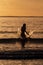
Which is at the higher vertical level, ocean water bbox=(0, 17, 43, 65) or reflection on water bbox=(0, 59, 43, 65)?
ocean water bbox=(0, 17, 43, 65)

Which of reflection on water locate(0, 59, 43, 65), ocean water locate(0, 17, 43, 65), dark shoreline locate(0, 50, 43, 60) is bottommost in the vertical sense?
reflection on water locate(0, 59, 43, 65)

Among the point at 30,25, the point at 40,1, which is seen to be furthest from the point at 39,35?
the point at 40,1

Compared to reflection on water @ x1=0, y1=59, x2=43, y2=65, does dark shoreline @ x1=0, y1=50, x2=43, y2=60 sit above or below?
above

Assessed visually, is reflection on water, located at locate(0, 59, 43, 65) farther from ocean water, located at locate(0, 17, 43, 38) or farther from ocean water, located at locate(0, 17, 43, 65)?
ocean water, located at locate(0, 17, 43, 38)

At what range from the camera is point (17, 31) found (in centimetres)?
84

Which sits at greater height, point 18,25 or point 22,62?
point 18,25

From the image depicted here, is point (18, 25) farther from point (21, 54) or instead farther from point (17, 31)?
point (21, 54)

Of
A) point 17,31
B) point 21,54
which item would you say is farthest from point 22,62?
point 17,31

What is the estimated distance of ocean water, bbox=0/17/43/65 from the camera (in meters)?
0.82

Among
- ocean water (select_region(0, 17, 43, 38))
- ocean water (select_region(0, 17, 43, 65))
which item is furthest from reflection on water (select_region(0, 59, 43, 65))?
ocean water (select_region(0, 17, 43, 38))

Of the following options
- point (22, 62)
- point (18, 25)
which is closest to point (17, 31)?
point (18, 25)

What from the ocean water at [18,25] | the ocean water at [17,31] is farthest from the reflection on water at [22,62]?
the ocean water at [18,25]

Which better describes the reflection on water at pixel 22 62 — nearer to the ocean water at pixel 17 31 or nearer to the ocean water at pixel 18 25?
the ocean water at pixel 17 31

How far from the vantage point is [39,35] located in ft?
2.78
